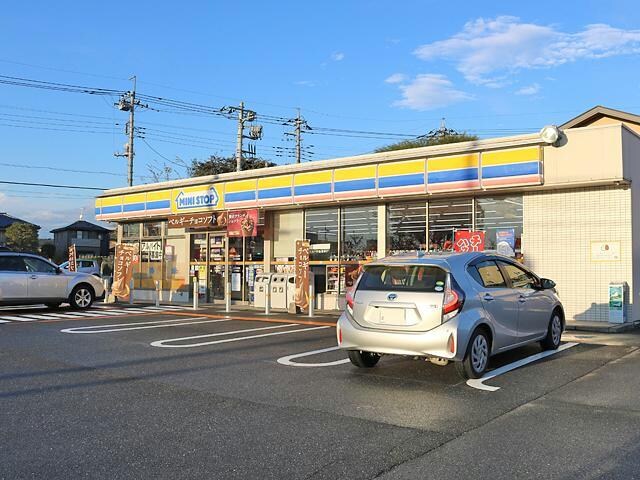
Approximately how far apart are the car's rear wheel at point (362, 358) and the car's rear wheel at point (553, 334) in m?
2.96

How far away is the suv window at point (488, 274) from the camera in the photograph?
786 centimetres

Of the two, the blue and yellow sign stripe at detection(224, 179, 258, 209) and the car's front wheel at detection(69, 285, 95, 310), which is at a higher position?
the blue and yellow sign stripe at detection(224, 179, 258, 209)

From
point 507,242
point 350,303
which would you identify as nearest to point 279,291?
point 507,242

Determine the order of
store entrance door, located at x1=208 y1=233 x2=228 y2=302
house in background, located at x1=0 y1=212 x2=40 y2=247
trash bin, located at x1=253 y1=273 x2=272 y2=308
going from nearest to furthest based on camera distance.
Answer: trash bin, located at x1=253 y1=273 x2=272 y2=308 → store entrance door, located at x1=208 y1=233 x2=228 y2=302 → house in background, located at x1=0 y1=212 x2=40 y2=247

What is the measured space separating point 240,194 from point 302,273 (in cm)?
430

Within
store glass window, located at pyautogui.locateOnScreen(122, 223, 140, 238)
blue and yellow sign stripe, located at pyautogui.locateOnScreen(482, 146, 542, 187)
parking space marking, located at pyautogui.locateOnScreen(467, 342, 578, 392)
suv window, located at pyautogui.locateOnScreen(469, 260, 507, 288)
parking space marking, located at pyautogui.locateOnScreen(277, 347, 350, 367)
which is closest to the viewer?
parking space marking, located at pyautogui.locateOnScreen(467, 342, 578, 392)

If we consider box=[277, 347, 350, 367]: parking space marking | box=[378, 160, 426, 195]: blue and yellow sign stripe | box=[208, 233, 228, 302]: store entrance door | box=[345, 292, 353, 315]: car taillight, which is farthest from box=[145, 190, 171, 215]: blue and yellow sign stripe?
box=[345, 292, 353, 315]: car taillight

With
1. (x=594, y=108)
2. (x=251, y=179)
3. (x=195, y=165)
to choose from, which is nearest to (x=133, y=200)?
(x=251, y=179)

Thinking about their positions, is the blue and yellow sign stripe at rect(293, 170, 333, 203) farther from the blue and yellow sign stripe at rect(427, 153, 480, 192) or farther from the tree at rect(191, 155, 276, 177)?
the tree at rect(191, 155, 276, 177)

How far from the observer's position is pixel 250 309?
60.0ft

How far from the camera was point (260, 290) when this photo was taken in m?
18.9

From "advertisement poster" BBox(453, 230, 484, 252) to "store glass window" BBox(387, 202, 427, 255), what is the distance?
1.18 m

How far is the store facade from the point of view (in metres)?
13.4

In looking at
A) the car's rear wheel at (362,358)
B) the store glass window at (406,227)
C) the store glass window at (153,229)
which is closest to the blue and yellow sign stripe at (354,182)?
the store glass window at (406,227)
